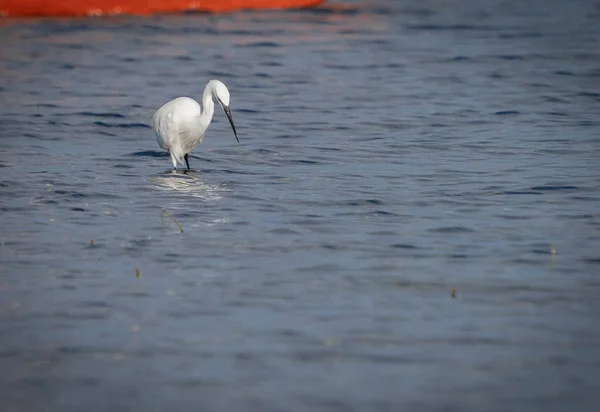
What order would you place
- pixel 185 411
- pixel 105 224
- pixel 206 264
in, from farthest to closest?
pixel 105 224 < pixel 206 264 < pixel 185 411

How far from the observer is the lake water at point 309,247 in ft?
19.4

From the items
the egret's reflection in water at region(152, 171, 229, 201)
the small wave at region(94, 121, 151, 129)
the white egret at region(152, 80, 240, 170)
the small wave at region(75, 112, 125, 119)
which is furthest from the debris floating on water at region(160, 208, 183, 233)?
the small wave at region(75, 112, 125, 119)

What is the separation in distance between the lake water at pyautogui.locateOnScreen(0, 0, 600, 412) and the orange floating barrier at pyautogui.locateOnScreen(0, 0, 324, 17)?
346 inches

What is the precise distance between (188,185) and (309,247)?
305 cm

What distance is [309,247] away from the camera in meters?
8.63

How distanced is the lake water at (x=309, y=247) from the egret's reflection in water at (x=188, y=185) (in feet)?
0.15

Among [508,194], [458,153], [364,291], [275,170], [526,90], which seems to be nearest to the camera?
[364,291]

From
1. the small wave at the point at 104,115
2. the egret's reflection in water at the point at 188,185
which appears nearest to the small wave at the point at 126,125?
the small wave at the point at 104,115

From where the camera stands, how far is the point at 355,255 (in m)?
8.37

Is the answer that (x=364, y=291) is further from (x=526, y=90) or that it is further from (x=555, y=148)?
(x=526, y=90)

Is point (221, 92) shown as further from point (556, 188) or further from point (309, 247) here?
point (556, 188)

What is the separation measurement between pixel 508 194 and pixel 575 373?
4957mm

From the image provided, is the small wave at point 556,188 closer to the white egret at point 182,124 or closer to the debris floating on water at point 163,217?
the white egret at point 182,124

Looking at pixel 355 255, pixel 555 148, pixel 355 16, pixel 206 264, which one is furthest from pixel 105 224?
pixel 355 16
